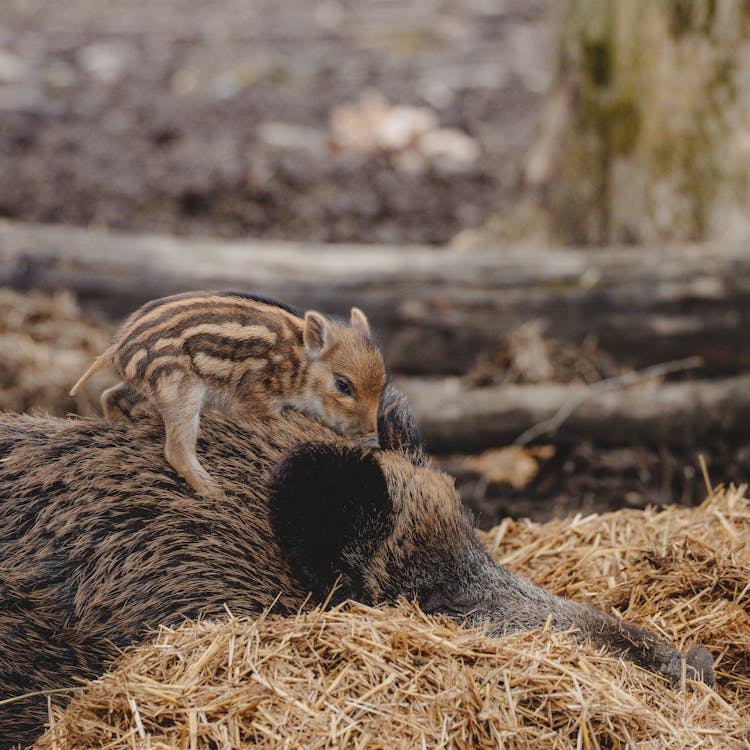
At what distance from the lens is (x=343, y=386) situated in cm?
407

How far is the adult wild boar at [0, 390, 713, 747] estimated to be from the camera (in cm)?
348

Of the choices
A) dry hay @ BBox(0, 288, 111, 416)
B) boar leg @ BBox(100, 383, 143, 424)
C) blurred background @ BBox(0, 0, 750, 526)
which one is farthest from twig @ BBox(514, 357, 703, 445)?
boar leg @ BBox(100, 383, 143, 424)

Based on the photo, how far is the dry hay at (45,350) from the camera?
728cm

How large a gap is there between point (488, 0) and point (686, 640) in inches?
649

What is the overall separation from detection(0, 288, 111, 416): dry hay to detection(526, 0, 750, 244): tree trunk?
4.30 metres

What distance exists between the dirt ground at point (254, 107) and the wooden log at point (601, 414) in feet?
10.9

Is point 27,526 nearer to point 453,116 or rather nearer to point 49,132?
point 49,132

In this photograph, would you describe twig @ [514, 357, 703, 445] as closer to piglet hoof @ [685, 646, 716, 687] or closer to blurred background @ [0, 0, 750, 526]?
blurred background @ [0, 0, 750, 526]

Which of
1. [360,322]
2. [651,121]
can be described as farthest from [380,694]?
[651,121]

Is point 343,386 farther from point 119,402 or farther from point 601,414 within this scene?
point 601,414

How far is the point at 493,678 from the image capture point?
310 cm

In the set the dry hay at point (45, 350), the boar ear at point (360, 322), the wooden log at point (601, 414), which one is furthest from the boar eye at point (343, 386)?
the dry hay at point (45, 350)

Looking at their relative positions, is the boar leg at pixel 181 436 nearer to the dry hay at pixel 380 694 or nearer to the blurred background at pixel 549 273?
the dry hay at pixel 380 694

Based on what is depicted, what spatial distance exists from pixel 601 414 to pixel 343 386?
3561 millimetres
